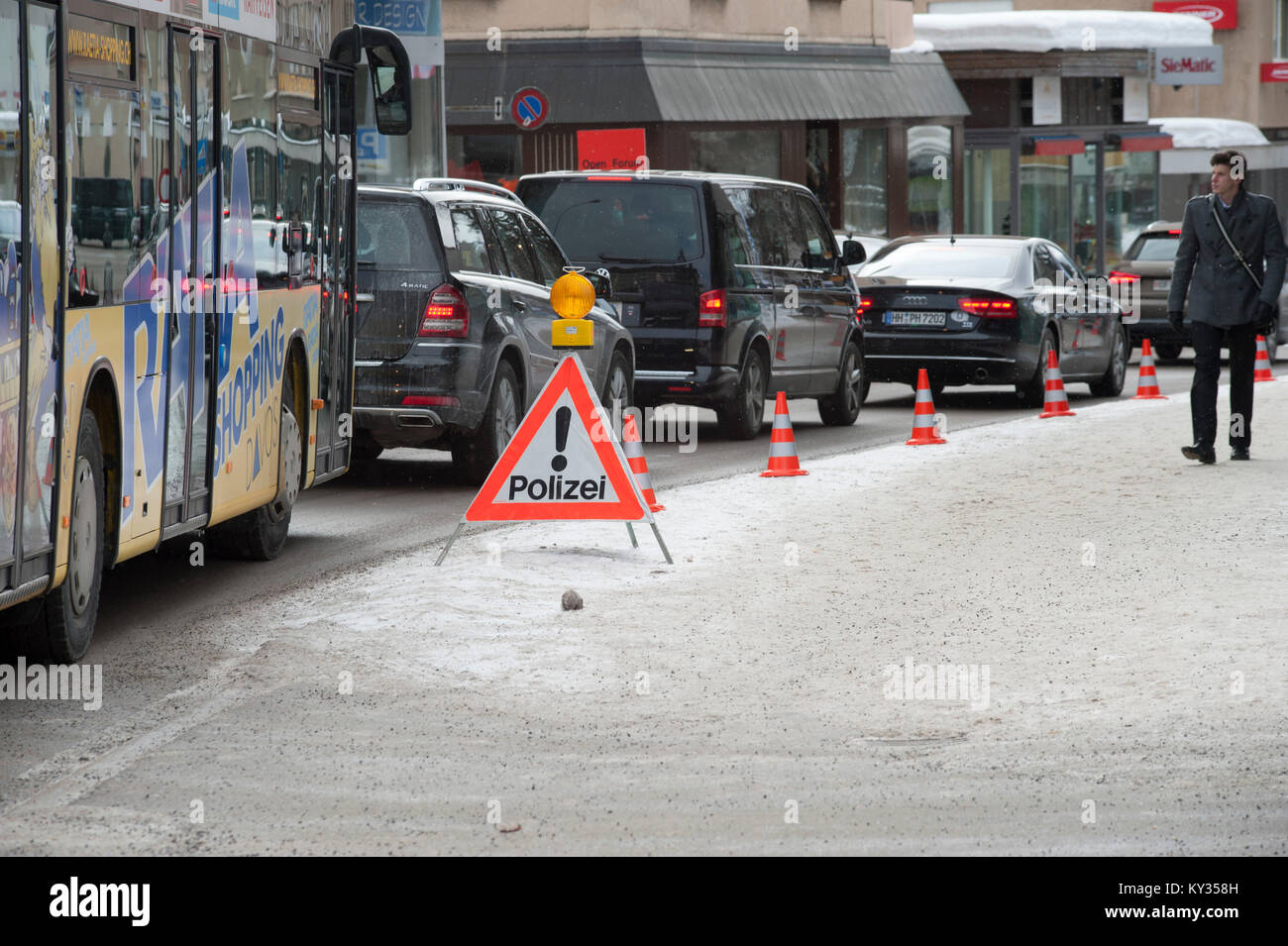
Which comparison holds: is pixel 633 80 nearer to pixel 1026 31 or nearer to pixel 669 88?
pixel 669 88

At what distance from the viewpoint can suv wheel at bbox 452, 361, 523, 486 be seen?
44.9 feet

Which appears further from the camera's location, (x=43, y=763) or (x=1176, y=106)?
(x=1176, y=106)

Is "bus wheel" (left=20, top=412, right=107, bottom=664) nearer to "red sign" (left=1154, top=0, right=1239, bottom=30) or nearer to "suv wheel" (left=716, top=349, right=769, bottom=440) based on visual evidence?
"suv wheel" (left=716, top=349, right=769, bottom=440)

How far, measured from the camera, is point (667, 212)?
17062 millimetres

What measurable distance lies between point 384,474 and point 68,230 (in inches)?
295

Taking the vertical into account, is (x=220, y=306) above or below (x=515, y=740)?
above

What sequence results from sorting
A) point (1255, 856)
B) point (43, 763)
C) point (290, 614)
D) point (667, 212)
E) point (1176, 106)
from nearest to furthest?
point (1255, 856) → point (43, 763) → point (290, 614) → point (667, 212) → point (1176, 106)

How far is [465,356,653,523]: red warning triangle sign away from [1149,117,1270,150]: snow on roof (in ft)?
151

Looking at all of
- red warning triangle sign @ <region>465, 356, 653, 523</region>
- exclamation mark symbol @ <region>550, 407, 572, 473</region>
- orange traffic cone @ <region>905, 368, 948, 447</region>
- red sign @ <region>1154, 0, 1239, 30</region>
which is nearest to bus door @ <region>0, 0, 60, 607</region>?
red warning triangle sign @ <region>465, 356, 653, 523</region>

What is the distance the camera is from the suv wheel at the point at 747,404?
57.5 feet


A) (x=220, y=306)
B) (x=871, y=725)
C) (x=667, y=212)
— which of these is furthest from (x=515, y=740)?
(x=667, y=212)

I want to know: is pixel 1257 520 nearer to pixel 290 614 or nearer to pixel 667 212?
pixel 290 614

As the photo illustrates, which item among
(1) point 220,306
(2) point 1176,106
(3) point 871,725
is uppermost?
(2) point 1176,106

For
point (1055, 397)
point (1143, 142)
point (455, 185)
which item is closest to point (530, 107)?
point (1055, 397)
